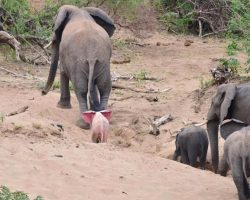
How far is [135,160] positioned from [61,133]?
124cm

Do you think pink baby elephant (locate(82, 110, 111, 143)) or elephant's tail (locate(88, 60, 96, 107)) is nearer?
pink baby elephant (locate(82, 110, 111, 143))

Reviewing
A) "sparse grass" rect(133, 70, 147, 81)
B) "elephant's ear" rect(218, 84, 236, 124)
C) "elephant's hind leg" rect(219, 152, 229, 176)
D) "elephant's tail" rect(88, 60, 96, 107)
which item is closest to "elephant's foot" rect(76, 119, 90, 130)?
"elephant's tail" rect(88, 60, 96, 107)

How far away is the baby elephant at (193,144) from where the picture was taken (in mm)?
9812

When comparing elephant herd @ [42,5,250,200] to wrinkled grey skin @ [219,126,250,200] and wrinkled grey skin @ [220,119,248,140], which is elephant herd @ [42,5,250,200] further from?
wrinkled grey skin @ [219,126,250,200]

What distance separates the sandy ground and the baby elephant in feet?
1.28

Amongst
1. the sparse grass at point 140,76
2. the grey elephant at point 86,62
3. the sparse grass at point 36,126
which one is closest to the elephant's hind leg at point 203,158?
the grey elephant at point 86,62

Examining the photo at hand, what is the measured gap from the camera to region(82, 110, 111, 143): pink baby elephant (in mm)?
9750

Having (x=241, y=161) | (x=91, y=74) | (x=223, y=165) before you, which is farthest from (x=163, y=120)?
(x=241, y=161)

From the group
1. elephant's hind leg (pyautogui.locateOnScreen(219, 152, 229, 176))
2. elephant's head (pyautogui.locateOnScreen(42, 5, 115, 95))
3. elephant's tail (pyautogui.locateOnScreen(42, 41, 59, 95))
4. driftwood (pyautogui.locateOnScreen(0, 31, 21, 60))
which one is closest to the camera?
elephant's hind leg (pyautogui.locateOnScreen(219, 152, 229, 176))

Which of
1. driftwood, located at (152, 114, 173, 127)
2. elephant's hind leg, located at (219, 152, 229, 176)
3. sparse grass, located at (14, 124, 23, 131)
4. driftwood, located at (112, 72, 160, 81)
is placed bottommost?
driftwood, located at (112, 72, 160, 81)

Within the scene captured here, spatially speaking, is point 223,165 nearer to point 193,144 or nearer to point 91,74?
point 193,144

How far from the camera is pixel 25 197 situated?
568cm

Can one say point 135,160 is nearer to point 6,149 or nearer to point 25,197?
point 6,149

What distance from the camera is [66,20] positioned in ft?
38.8
